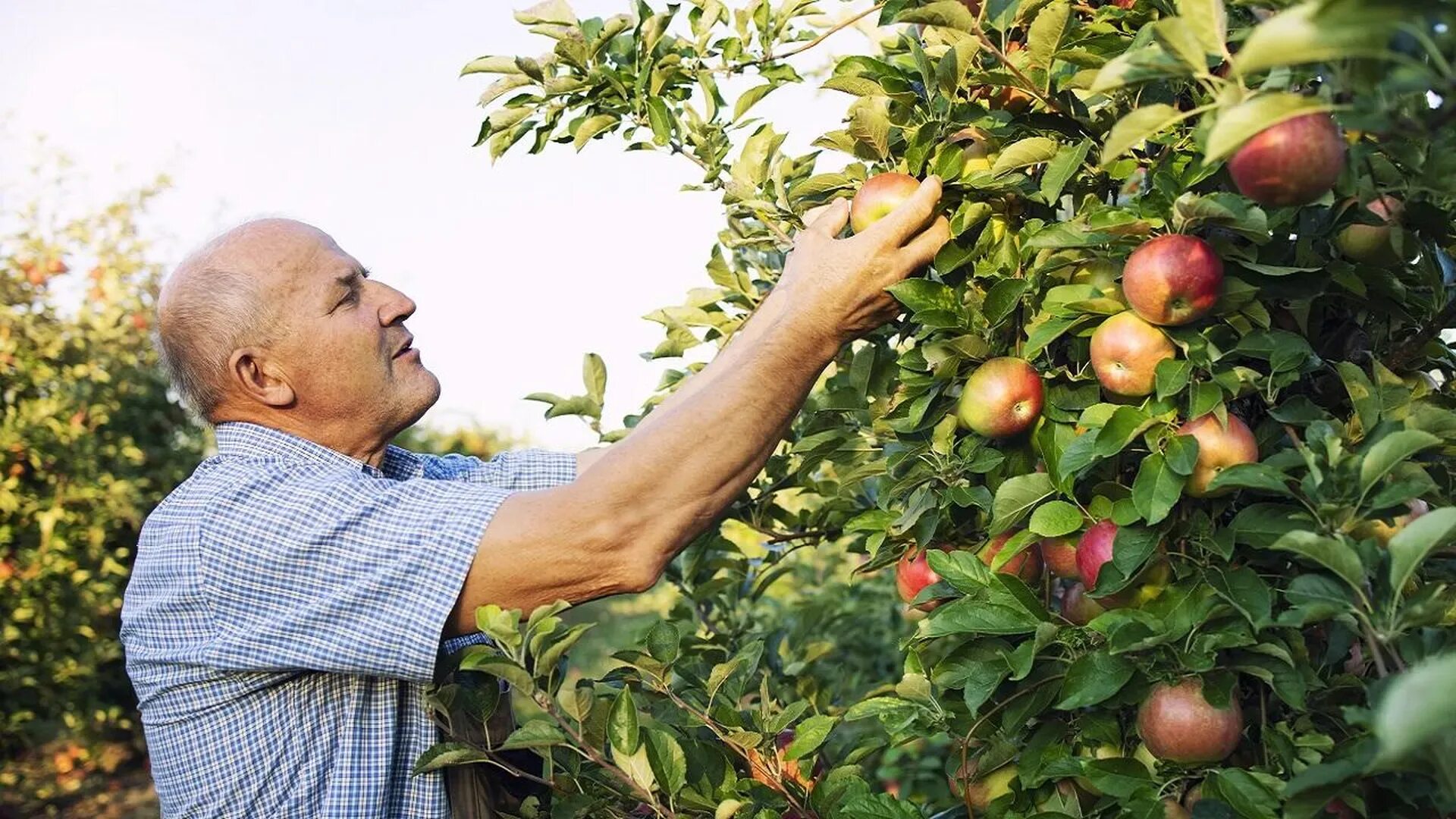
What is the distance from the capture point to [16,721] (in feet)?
17.6

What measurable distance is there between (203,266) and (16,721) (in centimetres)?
430

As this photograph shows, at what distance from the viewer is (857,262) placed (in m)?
1.52

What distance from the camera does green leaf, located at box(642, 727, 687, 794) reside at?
148 cm

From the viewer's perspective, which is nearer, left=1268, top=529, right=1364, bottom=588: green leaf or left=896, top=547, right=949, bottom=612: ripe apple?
left=1268, top=529, right=1364, bottom=588: green leaf

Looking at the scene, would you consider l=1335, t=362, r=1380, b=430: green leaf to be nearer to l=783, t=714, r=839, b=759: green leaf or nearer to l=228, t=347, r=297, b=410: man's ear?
l=783, t=714, r=839, b=759: green leaf

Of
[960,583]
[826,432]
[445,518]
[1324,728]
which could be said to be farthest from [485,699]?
[1324,728]

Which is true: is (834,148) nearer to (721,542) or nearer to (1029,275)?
(1029,275)

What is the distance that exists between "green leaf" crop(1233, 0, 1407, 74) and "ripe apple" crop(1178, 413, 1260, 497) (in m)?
0.58

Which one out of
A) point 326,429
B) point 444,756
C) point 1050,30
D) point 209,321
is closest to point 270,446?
point 326,429

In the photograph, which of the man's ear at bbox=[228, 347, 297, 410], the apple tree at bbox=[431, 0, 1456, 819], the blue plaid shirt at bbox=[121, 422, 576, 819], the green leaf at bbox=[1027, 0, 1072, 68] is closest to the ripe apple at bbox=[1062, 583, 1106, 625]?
the apple tree at bbox=[431, 0, 1456, 819]

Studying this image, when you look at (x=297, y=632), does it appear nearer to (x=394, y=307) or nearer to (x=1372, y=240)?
(x=394, y=307)

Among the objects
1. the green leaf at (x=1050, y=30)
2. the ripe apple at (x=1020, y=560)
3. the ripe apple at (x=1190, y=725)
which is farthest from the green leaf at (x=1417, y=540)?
the green leaf at (x=1050, y=30)

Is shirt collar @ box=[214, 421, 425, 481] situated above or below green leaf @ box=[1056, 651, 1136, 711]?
above

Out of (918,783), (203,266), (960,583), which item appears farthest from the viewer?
(918,783)
